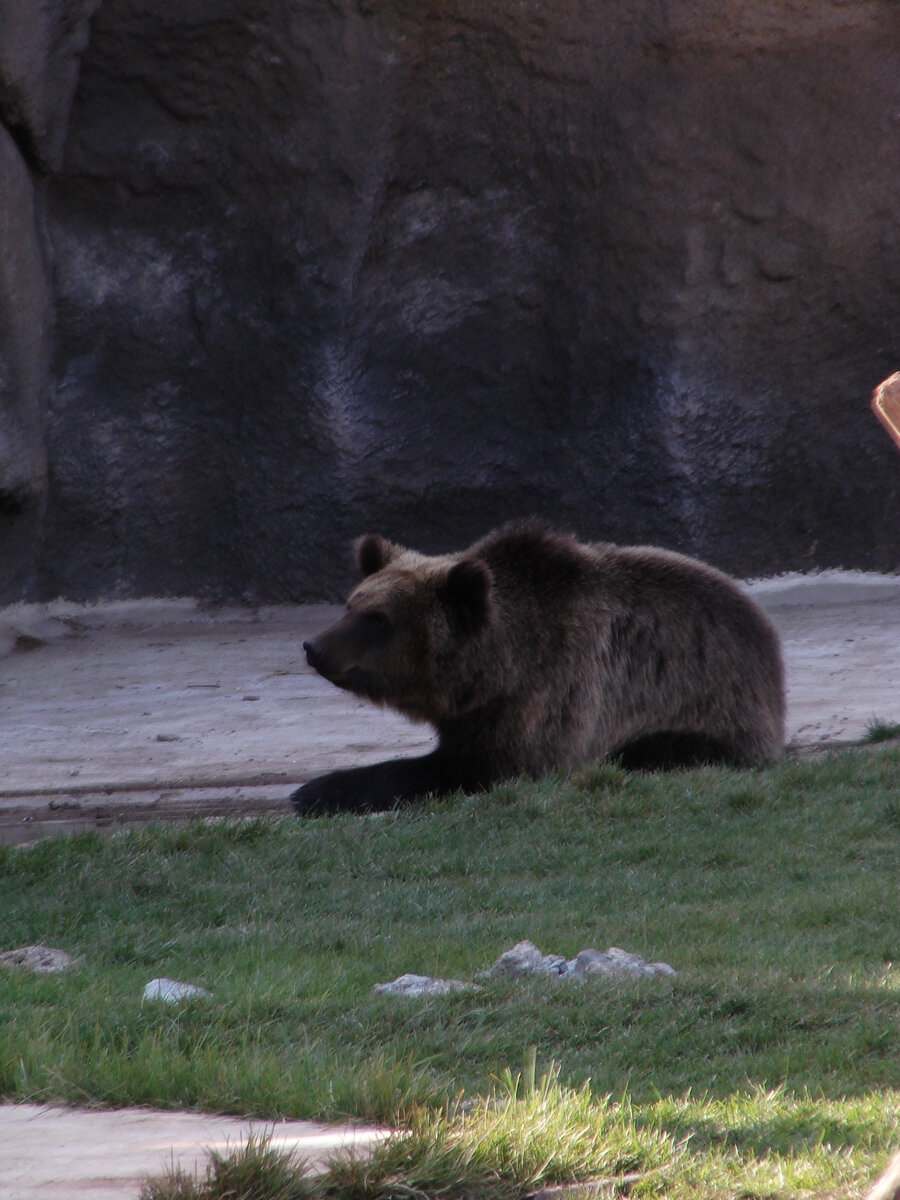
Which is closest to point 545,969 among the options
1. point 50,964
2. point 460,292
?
point 50,964

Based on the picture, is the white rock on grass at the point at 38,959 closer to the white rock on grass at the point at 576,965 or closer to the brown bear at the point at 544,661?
the white rock on grass at the point at 576,965

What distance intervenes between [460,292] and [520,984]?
8.12 m

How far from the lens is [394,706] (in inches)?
262

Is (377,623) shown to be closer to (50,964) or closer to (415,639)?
(415,639)

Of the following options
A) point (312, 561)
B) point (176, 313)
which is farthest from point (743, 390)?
point (176, 313)

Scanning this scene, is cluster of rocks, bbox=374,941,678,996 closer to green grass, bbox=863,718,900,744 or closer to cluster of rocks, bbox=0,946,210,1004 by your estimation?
cluster of rocks, bbox=0,946,210,1004

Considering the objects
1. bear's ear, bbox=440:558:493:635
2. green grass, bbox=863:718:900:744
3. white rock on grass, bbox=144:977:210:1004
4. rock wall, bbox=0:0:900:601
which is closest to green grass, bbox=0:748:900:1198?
white rock on grass, bbox=144:977:210:1004

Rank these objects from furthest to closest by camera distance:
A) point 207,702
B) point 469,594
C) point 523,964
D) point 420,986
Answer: point 207,702 → point 469,594 → point 523,964 → point 420,986

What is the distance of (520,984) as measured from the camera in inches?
154

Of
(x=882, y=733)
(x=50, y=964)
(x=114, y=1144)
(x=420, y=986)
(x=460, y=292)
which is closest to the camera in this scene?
(x=114, y=1144)

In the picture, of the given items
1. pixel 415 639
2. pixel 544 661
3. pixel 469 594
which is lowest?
pixel 544 661

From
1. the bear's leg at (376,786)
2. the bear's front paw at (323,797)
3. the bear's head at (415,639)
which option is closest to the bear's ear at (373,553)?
the bear's head at (415,639)

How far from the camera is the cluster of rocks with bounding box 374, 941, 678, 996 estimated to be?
3.91m

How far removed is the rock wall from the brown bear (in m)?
Result: 4.45
